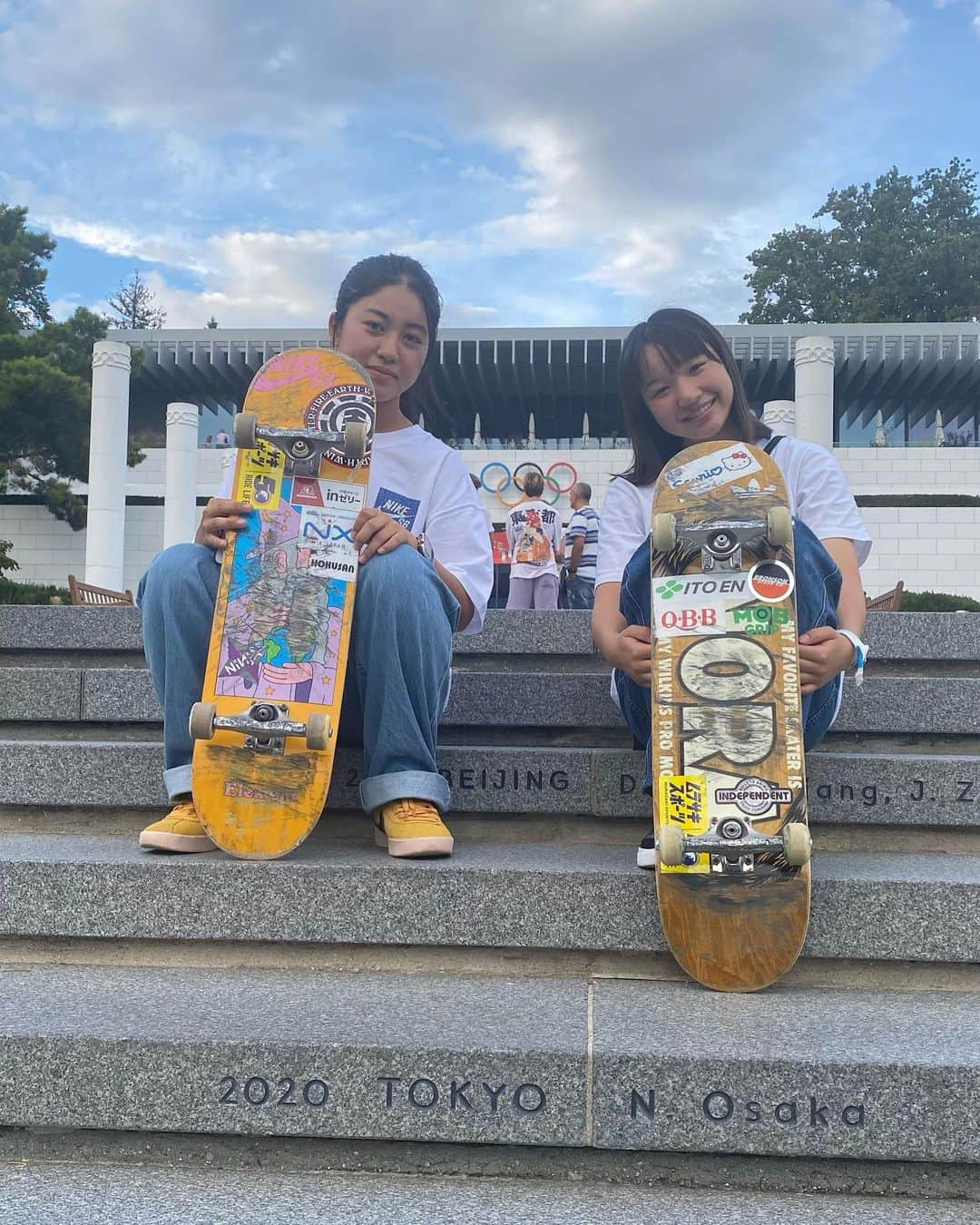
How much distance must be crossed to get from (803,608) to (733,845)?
21.5 inches

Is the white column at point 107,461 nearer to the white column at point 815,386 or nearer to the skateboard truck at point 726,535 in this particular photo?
the white column at point 815,386

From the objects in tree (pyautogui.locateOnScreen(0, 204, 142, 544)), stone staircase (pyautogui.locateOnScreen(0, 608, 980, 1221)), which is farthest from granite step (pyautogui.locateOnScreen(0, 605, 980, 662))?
tree (pyautogui.locateOnScreen(0, 204, 142, 544))

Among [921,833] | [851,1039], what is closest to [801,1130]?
[851,1039]

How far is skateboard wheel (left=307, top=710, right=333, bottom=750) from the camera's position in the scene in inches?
78.3

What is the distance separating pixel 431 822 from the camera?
207 cm

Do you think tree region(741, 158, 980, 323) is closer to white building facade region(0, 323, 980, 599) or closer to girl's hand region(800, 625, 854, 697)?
white building facade region(0, 323, 980, 599)

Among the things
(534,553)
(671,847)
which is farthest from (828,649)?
(534,553)

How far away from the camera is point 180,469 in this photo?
20.4 m

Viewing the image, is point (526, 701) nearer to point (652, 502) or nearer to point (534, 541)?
point (652, 502)

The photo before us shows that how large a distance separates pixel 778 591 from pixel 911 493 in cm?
2167

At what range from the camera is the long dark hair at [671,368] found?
236 centimetres

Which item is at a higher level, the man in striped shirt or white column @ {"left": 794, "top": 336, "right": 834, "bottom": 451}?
white column @ {"left": 794, "top": 336, "right": 834, "bottom": 451}

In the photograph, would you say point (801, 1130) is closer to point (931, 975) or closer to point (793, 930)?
point (793, 930)

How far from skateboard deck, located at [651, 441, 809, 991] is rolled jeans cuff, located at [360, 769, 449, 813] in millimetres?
483
